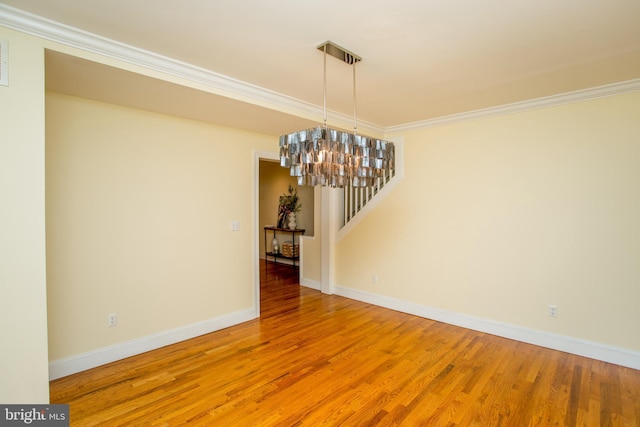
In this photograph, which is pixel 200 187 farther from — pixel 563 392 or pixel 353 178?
pixel 563 392

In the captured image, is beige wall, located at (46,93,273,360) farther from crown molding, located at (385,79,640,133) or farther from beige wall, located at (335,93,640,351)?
crown molding, located at (385,79,640,133)

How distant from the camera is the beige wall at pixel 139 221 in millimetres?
2633

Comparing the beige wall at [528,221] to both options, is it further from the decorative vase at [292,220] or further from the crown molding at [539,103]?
the decorative vase at [292,220]

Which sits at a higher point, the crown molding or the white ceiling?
the white ceiling

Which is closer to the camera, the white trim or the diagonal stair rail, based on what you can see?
the white trim

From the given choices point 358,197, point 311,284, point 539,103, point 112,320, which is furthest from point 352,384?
point 539,103

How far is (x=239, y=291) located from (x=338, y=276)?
69.0 inches

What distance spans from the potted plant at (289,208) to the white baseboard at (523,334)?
298cm

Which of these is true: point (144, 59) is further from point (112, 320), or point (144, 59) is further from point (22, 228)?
point (112, 320)

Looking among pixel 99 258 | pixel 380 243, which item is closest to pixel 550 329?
A: pixel 380 243

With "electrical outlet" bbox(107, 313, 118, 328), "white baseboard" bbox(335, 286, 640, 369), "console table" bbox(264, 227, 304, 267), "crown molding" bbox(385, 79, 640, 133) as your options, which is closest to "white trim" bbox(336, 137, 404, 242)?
"crown molding" bbox(385, 79, 640, 133)

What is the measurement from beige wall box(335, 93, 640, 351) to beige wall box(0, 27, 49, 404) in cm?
369

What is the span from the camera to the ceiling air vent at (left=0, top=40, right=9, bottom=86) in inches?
70.4

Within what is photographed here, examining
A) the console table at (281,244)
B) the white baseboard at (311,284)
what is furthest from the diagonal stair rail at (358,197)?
the console table at (281,244)
